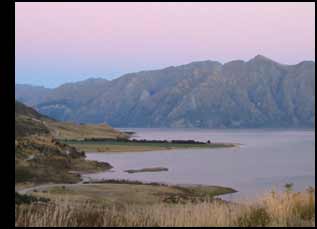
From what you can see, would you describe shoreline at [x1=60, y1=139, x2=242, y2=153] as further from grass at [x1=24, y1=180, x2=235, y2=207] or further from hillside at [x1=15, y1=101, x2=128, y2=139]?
grass at [x1=24, y1=180, x2=235, y2=207]

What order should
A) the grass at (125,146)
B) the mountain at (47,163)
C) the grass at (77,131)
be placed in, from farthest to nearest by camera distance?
the grass at (77,131) → the grass at (125,146) → the mountain at (47,163)

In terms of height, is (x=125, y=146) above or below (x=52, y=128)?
below

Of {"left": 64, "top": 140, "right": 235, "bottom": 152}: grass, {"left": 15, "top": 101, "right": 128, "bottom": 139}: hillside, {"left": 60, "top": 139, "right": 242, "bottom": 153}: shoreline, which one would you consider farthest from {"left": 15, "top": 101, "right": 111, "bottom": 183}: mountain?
{"left": 15, "top": 101, "right": 128, "bottom": 139}: hillside

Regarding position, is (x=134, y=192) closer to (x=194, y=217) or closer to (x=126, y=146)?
(x=194, y=217)

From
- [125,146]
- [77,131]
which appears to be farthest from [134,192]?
[77,131]

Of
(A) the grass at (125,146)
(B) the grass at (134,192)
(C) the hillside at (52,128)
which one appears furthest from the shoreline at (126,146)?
(B) the grass at (134,192)

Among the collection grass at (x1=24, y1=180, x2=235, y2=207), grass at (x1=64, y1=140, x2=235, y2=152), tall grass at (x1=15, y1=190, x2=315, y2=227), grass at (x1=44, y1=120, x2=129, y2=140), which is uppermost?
grass at (x1=44, y1=120, x2=129, y2=140)

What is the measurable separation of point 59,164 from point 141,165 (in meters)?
11.7

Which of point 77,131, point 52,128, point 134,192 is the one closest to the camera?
point 134,192

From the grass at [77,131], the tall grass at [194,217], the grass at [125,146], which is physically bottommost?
the tall grass at [194,217]

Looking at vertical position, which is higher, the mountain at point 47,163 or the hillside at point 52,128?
the hillside at point 52,128

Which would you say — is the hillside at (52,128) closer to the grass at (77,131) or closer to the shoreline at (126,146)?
the grass at (77,131)

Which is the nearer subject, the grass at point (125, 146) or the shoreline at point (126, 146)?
the shoreline at point (126, 146)
